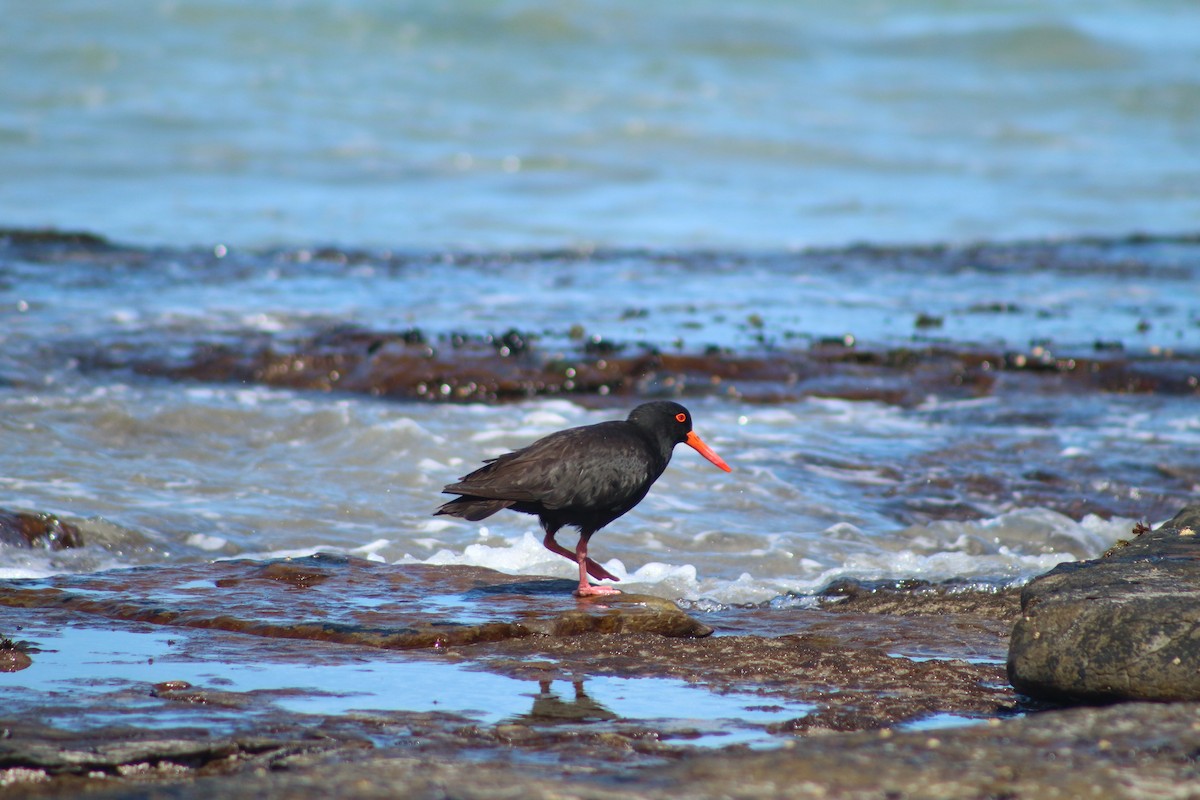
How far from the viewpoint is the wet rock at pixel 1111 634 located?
4.26 m

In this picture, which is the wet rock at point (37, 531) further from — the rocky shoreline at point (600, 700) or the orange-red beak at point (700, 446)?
the orange-red beak at point (700, 446)

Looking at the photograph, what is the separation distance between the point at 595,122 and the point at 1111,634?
2994 centimetres

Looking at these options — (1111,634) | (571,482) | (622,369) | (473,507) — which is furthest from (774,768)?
(622,369)

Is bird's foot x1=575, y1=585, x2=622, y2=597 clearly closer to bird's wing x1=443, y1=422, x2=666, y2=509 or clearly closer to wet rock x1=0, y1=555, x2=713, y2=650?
wet rock x1=0, y1=555, x2=713, y2=650

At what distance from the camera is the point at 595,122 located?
33250 millimetres

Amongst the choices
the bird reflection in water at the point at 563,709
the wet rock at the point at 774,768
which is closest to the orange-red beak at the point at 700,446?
the bird reflection in water at the point at 563,709

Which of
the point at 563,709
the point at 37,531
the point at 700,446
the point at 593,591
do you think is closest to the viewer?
the point at 563,709

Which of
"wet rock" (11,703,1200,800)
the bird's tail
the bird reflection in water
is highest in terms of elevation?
the bird's tail

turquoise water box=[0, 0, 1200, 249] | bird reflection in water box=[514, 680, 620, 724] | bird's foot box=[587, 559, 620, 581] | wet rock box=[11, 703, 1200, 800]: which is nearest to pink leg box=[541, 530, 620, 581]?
bird's foot box=[587, 559, 620, 581]

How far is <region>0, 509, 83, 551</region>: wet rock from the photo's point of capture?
689 cm

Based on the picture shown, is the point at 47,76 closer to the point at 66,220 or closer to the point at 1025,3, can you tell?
the point at 66,220

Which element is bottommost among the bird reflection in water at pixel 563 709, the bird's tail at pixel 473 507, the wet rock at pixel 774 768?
the bird reflection in water at pixel 563 709

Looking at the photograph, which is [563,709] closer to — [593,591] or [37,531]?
[593,591]

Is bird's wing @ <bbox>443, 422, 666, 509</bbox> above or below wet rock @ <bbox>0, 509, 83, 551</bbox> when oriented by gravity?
above
